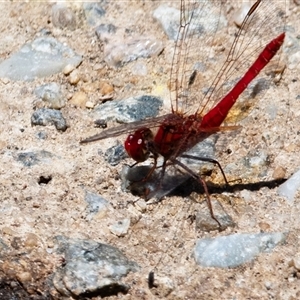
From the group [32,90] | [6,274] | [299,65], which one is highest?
[299,65]

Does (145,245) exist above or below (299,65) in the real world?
below

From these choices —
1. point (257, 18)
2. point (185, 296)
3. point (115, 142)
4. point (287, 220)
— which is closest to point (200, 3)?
point (257, 18)

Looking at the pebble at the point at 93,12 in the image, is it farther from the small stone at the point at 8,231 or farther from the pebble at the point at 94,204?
the small stone at the point at 8,231

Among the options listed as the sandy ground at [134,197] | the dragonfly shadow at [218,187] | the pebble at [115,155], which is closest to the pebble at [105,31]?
the sandy ground at [134,197]

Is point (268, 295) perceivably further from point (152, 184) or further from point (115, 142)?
point (115, 142)

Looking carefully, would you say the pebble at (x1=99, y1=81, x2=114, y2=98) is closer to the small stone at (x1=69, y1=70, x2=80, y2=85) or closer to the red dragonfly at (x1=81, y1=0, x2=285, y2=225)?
the small stone at (x1=69, y1=70, x2=80, y2=85)

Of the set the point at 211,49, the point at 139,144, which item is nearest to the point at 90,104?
the point at 139,144
